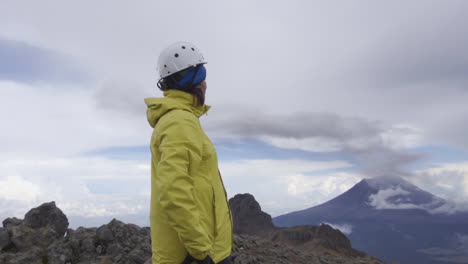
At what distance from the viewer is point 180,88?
590 centimetres

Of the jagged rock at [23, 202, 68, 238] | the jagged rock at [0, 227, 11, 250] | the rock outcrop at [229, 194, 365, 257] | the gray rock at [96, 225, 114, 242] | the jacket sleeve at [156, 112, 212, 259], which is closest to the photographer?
the jacket sleeve at [156, 112, 212, 259]

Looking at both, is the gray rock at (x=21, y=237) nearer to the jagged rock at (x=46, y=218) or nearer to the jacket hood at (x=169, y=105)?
the jagged rock at (x=46, y=218)

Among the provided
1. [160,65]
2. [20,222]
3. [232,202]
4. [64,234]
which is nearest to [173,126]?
[160,65]

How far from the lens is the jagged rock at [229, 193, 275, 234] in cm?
8512

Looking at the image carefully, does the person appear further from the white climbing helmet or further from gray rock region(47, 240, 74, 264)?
gray rock region(47, 240, 74, 264)

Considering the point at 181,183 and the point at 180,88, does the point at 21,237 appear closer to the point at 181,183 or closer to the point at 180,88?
the point at 180,88

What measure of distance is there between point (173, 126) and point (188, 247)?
1506 millimetres

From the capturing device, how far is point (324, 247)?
65.6 metres

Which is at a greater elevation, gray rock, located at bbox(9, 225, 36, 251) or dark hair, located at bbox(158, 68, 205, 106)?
dark hair, located at bbox(158, 68, 205, 106)

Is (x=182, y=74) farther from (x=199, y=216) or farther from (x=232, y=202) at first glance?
(x=232, y=202)

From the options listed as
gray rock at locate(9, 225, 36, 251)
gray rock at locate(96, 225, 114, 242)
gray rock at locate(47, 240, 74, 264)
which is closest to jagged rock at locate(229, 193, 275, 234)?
gray rock at locate(96, 225, 114, 242)

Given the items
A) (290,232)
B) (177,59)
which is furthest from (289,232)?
(177,59)

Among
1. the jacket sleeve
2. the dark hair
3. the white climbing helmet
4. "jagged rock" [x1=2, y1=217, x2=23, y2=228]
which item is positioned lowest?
the jacket sleeve

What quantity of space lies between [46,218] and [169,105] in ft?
54.3
